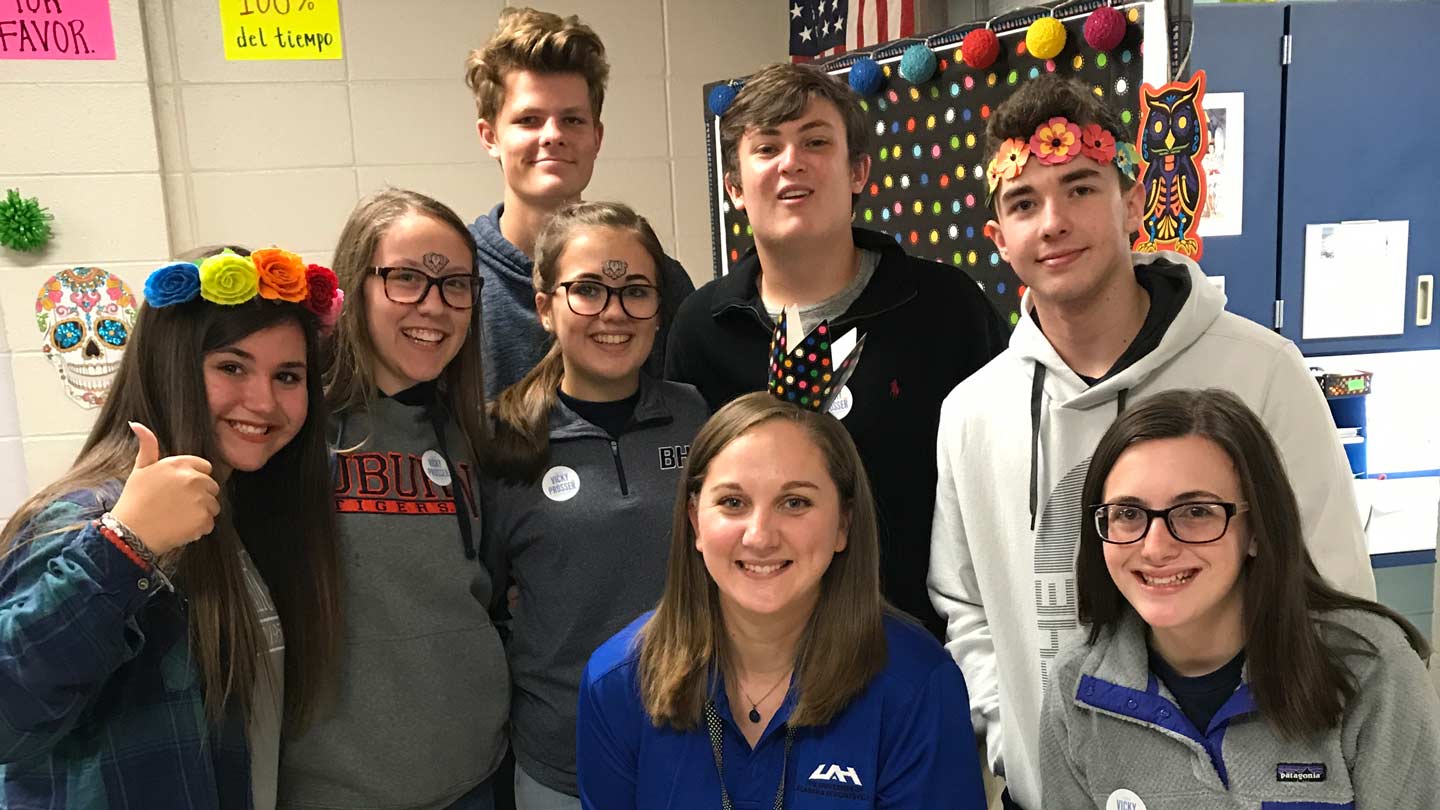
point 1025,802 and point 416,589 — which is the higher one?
point 416,589

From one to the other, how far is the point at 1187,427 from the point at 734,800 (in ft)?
2.91

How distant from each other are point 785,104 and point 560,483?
876 mm

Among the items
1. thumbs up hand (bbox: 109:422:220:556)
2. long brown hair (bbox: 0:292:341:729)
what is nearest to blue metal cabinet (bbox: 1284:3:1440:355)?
long brown hair (bbox: 0:292:341:729)

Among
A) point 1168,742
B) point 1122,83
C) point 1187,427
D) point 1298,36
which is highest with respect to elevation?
point 1298,36

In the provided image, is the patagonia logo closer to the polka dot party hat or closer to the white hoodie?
the white hoodie

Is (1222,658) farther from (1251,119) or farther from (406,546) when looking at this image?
(1251,119)

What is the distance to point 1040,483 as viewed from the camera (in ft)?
5.57

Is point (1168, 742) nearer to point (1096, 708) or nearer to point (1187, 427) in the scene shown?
point (1096, 708)

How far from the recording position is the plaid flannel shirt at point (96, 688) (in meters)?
1.20

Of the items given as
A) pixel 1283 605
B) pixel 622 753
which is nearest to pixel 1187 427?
A: pixel 1283 605

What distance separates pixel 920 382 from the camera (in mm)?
2021

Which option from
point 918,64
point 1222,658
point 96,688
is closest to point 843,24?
point 918,64

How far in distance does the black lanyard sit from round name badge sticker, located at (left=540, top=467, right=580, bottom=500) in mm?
472

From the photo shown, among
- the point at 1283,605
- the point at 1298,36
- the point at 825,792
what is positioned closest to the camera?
the point at 1283,605
